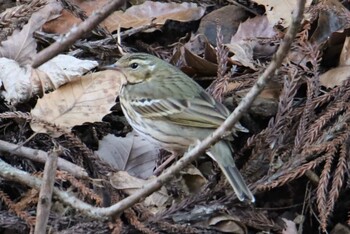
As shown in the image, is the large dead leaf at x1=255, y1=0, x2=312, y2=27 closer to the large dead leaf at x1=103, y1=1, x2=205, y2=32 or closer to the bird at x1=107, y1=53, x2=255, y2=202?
the large dead leaf at x1=103, y1=1, x2=205, y2=32

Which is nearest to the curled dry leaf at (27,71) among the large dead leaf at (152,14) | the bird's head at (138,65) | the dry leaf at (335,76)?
the bird's head at (138,65)

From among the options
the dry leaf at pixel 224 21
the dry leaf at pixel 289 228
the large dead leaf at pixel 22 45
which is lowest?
the dry leaf at pixel 289 228

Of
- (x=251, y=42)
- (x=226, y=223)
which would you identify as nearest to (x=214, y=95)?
(x=251, y=42)

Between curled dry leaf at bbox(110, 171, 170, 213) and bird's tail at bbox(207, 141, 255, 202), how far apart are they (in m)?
0.34

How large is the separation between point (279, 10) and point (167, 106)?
119 centimetres

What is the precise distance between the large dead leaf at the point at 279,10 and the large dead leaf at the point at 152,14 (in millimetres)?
462

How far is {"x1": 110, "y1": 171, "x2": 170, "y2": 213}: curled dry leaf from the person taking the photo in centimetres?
404

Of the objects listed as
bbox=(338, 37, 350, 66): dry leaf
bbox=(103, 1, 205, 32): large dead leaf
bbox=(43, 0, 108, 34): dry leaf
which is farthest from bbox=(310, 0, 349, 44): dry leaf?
bbox=(43, 0, 108, 34): dry leaf

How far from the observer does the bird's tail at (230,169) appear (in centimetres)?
379

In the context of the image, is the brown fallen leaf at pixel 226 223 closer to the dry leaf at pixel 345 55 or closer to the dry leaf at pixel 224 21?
the dry leaf at pixel 345 55

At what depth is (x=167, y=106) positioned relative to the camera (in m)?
4.59

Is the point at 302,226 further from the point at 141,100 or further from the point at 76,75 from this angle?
the point at 76,75


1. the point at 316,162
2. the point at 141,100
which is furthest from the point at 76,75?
the point at 316,162

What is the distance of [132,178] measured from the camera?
4.12 meters
